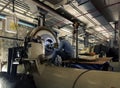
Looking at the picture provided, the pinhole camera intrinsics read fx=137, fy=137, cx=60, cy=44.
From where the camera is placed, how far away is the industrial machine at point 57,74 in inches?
43.5

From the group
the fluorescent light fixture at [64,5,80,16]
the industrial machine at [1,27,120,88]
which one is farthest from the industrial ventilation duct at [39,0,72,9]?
the industrial machine at [1,27,120,88]

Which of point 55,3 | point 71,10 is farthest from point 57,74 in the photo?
point 71,10

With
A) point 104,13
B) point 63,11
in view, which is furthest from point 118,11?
point 63,11

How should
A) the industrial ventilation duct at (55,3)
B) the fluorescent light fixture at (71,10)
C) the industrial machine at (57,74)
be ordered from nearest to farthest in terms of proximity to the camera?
the industrial machine at (57,74)
the industrial ventilation duct at (55,3)
the fluorescent light fixture at (71,10)

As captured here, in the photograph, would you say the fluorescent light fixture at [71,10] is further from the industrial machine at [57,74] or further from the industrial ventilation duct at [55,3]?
the industrial machine at [57,74]

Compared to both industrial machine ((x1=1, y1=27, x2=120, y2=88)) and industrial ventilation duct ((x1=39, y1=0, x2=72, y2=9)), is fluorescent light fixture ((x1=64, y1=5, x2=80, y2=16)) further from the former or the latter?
industrial machine ((x1=1, y1=27, x2=120, y2=88))

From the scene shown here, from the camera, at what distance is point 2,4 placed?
2623mm

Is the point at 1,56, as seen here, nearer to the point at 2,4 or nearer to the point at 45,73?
the point at 2,4

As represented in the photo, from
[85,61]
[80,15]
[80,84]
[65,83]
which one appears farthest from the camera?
[80,15]

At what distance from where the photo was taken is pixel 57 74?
1.47m

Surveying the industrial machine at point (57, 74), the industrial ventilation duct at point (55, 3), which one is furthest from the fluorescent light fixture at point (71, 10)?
the industrial machine at point (57, 74)

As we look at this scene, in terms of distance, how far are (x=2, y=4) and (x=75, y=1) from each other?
1.39 metres

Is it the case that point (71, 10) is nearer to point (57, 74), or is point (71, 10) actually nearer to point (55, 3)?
point (55, 3)

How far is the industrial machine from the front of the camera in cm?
110
